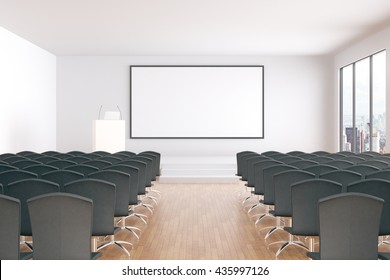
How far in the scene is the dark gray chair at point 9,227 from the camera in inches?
149

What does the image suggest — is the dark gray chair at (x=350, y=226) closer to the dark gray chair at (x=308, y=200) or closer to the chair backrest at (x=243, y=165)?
the dark gray chair at (x=308, y=200)

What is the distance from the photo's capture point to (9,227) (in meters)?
3.86

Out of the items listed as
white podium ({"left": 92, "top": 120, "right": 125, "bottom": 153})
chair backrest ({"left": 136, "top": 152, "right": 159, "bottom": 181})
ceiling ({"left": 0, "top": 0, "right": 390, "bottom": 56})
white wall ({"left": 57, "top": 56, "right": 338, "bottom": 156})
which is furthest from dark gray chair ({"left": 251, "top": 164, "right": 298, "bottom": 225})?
white wall ({"left": 57, "top": 56, "right": 338, "bottom": 156})

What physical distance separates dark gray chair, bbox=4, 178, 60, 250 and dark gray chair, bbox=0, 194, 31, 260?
1.34 meters

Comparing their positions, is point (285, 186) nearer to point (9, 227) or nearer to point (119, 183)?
point (119, 183)

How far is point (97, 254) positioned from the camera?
4480 millimetres

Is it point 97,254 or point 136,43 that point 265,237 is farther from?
point 136,43

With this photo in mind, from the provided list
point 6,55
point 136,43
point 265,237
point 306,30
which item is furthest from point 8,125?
point 265,237

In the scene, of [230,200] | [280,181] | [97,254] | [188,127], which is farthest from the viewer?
[188,127]

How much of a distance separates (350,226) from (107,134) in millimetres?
11029

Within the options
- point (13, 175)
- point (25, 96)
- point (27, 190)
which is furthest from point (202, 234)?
point (25, 96)

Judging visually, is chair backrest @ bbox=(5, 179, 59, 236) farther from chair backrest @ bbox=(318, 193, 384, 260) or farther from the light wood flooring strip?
chair backrest @ bbox=(318, 193, 384, 260)

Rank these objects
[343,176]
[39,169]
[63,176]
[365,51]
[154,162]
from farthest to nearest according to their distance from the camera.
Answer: [365,51] < [154,162] < [39,169] < [63,176] < [343,176]

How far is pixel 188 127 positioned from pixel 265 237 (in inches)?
471
